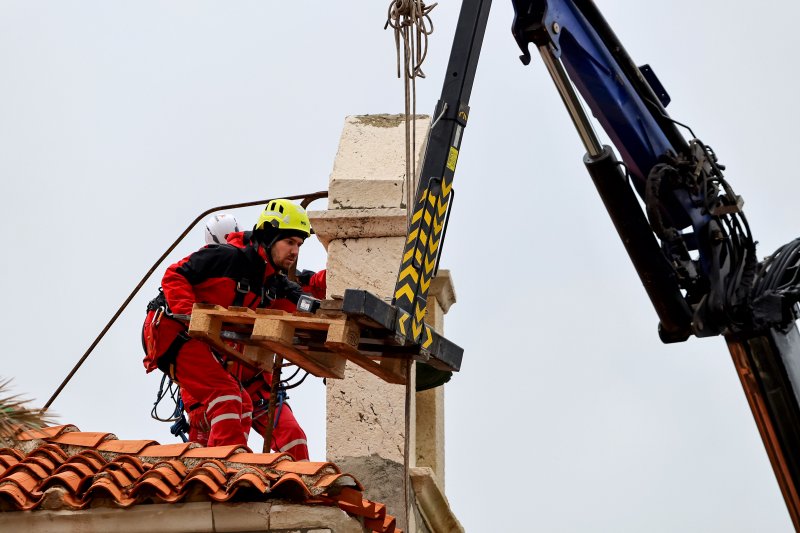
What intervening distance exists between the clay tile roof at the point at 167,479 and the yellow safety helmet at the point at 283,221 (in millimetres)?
2325

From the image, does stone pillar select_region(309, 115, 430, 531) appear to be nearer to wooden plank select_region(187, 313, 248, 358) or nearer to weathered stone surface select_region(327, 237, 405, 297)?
weathered stone surface select_region(327, 237, 405, 297)

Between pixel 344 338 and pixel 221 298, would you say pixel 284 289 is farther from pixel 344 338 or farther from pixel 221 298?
pixel 344 338

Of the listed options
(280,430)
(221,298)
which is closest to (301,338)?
(221,298)

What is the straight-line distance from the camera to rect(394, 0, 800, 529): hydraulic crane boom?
9.21 meters

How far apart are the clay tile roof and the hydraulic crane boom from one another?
2.74 metres

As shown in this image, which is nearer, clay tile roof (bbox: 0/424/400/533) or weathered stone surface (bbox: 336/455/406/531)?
clay tile roof (bbox: 0/424/400/533)

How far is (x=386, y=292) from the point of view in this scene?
10109 mm

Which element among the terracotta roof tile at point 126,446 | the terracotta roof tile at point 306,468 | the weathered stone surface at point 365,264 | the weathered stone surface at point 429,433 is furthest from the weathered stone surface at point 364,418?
the terracotta roof tile at point 306,468

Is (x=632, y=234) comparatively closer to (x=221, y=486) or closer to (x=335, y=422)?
(x=335, y=422)

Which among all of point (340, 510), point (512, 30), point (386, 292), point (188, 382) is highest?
point (512, 30)

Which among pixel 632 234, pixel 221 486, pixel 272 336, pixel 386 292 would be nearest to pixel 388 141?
pixel 386 292

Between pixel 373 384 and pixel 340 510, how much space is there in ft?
8.75

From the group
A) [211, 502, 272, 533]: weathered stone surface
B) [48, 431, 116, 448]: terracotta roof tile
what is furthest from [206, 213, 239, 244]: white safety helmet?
[211, 502, 272, 533]: weathered stone surface

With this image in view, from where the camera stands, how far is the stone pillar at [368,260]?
31.7 ft
